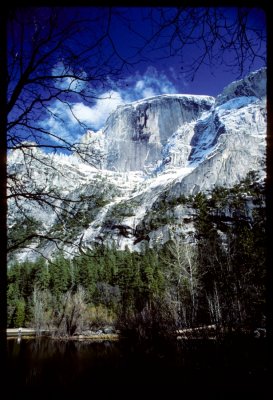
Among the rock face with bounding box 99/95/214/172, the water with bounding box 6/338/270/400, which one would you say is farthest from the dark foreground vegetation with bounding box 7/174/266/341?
the rock face with bounding box 99/95/214/172

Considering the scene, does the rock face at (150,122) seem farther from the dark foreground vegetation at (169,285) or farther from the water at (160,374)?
the water at (160,374)

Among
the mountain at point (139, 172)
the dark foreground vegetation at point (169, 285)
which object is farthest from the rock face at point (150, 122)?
the dark foreground vegetation at point (169, 285)

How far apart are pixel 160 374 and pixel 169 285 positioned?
1164 cm

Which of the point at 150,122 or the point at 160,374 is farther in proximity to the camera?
the point at 150,122

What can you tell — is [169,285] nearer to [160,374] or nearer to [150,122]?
[160,374]

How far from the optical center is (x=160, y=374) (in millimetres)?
11523

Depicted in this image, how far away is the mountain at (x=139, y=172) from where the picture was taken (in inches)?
126

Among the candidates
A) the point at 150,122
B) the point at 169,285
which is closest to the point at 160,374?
the point at 169,285

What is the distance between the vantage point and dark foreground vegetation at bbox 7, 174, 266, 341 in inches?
539

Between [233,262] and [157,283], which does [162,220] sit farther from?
[233,262]

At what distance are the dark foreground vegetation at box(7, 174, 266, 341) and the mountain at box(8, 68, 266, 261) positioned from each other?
511mm

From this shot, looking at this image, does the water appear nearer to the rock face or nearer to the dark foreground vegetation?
the dark foreground vegetation

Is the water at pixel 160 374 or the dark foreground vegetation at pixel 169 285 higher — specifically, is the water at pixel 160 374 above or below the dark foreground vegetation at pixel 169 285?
below

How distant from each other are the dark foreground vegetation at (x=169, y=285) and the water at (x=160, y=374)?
2.83ft
